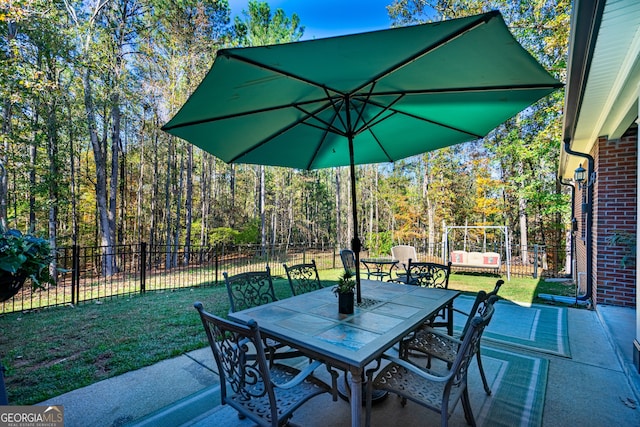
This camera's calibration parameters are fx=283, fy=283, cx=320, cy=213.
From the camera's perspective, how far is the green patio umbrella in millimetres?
1579

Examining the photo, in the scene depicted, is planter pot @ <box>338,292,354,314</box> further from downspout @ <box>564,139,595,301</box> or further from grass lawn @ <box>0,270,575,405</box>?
downspout @ <box>564,139,595,301</box>

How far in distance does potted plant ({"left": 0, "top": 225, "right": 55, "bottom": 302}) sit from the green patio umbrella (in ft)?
4.11

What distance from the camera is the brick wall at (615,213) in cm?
383

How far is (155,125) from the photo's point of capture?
11.4 meters

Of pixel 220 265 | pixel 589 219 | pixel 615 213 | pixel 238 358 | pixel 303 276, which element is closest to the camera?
pixel 238 358

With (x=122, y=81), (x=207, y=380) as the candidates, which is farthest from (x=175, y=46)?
(x=207, y=380)

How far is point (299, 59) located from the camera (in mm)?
1684

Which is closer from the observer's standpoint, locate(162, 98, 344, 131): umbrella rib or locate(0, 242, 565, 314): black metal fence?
locate(162, 98, 344, 131): umbrella rib

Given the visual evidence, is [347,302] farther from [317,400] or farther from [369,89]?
[369,89]

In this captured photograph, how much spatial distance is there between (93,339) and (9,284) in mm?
2583

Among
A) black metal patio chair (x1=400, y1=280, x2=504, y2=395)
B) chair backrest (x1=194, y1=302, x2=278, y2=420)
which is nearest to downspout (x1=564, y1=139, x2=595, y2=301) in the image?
black metal patio chair (x1=400, y1=280, x2=504, y2=395)

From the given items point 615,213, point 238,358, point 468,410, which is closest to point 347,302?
point 238,358

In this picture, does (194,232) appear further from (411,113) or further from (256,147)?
(411,113)

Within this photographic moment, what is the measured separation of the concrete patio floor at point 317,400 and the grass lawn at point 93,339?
276mm
